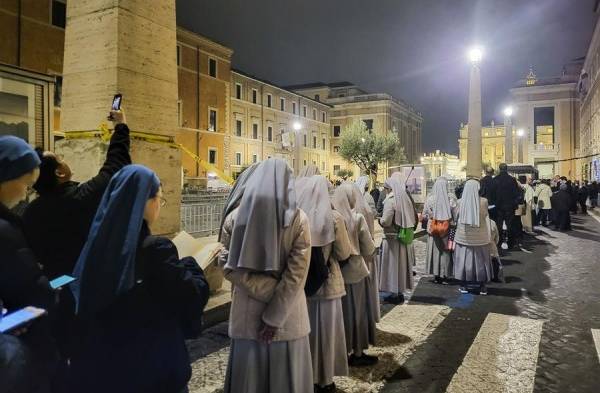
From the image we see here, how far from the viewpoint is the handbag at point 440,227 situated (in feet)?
24.1

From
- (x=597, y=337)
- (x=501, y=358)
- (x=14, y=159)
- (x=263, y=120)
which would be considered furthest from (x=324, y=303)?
(x=263, y=120)

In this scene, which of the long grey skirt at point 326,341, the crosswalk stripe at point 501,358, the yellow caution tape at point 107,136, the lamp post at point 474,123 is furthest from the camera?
the lamp post at point 474,123

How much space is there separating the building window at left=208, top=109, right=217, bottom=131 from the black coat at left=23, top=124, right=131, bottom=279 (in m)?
41.2

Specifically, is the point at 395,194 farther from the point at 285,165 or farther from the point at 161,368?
the point at 161,368

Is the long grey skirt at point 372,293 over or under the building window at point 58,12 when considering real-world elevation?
under

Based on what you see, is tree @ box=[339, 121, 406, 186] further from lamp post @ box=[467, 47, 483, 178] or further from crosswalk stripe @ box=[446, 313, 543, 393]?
crosswalk stripe @ box=[446, 313, 543, 393]

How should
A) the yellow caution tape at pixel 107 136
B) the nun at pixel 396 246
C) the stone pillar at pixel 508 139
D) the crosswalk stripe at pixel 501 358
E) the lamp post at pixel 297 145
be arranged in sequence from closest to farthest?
the crosswalk stripe at pixel 501 358 < the yellow caution tape at pixel 107 136 < the nun at pixel 396 246 < the lamp post at pixel 297 145 < the stone pillar at pixel 508 139

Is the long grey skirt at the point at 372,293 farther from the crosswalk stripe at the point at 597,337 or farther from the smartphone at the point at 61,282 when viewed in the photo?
the smartphone at the point at 61,282

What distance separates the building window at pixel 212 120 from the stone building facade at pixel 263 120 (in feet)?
11.4

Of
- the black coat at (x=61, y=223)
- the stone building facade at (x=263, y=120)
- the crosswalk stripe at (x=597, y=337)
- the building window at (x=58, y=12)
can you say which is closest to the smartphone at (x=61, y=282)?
the black coat at (x=61, y=223)

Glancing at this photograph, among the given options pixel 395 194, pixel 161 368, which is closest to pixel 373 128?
pixel 395 194

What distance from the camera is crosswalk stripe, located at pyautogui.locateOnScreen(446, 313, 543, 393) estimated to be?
150 inches

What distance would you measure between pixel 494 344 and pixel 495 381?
38.0 inches

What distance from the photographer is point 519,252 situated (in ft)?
35.8
